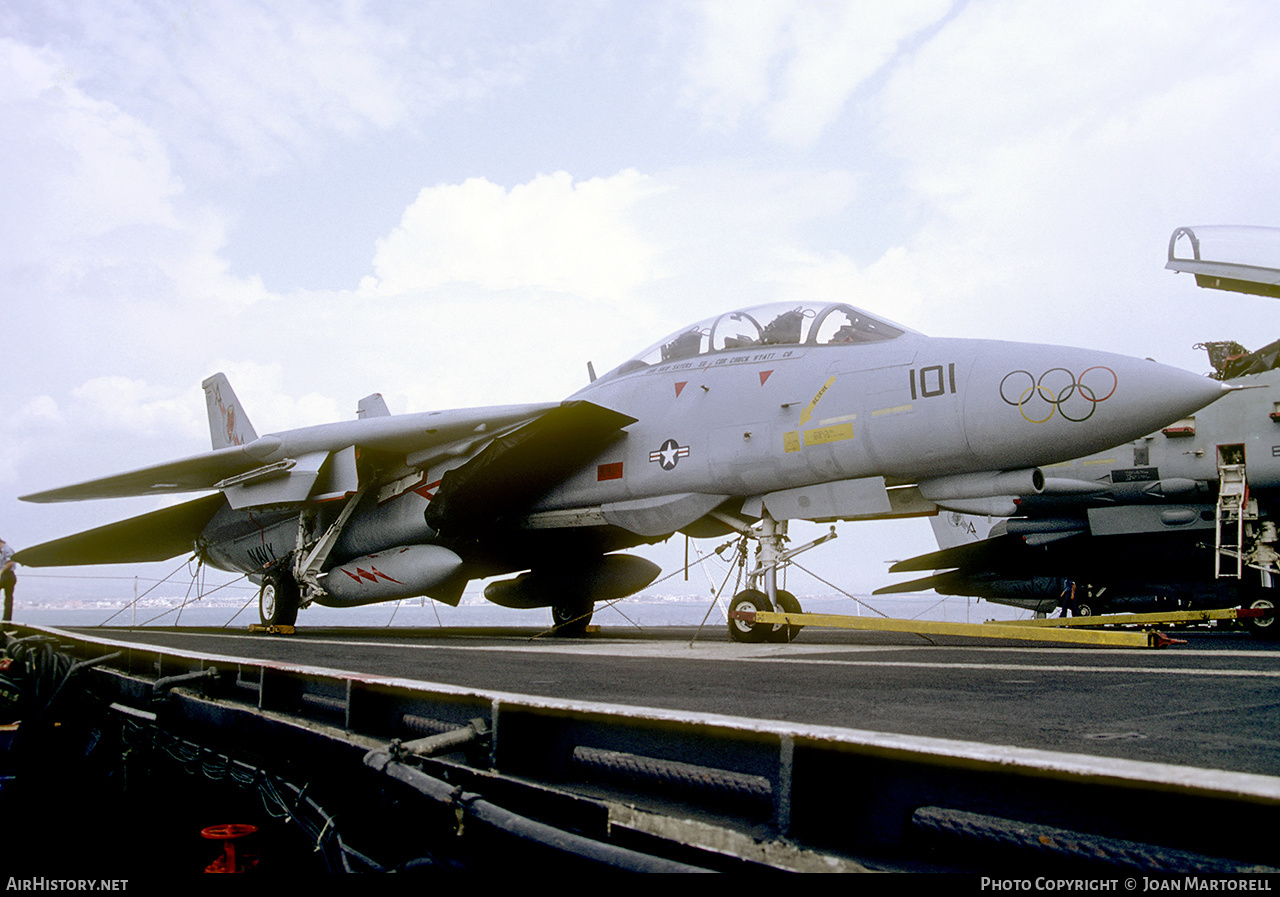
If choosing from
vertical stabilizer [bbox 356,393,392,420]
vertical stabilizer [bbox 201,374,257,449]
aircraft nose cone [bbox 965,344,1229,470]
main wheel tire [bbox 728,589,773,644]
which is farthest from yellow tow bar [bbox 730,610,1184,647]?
vertical stabilizer [bbox 201,374,257,449]

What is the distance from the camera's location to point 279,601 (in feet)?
33.8

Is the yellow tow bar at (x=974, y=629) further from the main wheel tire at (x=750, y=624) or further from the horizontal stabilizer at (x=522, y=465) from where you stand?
the horizontal stabilizer at (x=522, y=465)

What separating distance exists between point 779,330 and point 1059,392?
2699mm

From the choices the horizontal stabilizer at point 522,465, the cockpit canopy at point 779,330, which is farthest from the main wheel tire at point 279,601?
the cockpit canopy at point 779,330

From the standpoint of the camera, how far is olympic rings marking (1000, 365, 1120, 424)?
5.95 meters

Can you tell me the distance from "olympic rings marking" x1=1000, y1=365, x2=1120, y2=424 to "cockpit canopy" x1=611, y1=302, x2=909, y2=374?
1385mm

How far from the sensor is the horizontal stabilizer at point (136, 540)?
13039 mm

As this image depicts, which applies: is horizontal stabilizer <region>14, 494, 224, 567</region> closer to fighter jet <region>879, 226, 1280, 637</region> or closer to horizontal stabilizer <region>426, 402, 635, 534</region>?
horizontal stabilizer <region>426, 402, 635, 534</region>

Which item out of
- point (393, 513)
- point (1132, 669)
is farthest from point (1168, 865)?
point (393, 513)

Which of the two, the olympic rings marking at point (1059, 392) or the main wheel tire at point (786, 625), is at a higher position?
the olympic rings marking at point (1059, 392)

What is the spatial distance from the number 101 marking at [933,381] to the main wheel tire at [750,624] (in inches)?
88.2

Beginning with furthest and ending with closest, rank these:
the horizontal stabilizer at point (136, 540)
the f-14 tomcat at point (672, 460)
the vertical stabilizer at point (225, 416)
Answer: the vertical stabilizer at point (225, 416) → the horizontal stabilizer at point (136, 540) → the f-14 tomcat at point (672, 460)

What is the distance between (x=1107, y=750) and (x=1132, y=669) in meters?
2.59

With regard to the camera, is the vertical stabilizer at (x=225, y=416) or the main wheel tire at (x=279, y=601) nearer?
the main wheel tire at (x=279, y=601)
